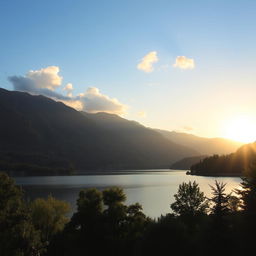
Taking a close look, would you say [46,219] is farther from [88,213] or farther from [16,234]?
[16,234]

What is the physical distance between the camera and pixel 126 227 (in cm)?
5703

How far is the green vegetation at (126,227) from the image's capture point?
116 feet

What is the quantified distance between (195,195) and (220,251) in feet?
104

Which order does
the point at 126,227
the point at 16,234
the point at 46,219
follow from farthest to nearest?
the point at 46,219 → the point at 126,227 → the point at 16,234

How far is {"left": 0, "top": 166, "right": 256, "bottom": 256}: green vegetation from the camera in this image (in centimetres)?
3531

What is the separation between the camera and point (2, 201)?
5653cm

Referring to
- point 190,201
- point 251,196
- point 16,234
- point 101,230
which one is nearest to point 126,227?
point 101,230

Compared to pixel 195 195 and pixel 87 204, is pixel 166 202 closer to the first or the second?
pixel 195 195

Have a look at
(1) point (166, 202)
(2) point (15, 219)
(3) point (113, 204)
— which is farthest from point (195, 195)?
(1) point (166, 202)

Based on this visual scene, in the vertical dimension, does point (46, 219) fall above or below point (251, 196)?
below

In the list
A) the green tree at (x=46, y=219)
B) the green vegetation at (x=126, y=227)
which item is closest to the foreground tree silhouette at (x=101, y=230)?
the green vegetation at (x=126, y=227)

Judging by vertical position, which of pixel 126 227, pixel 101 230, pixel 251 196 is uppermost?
pixel 251 196

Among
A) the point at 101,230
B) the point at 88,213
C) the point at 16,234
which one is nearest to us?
the point at 16,234

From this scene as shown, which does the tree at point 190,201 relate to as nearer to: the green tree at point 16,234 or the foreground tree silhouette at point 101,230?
the foreground tree silhouette at point 101,230
